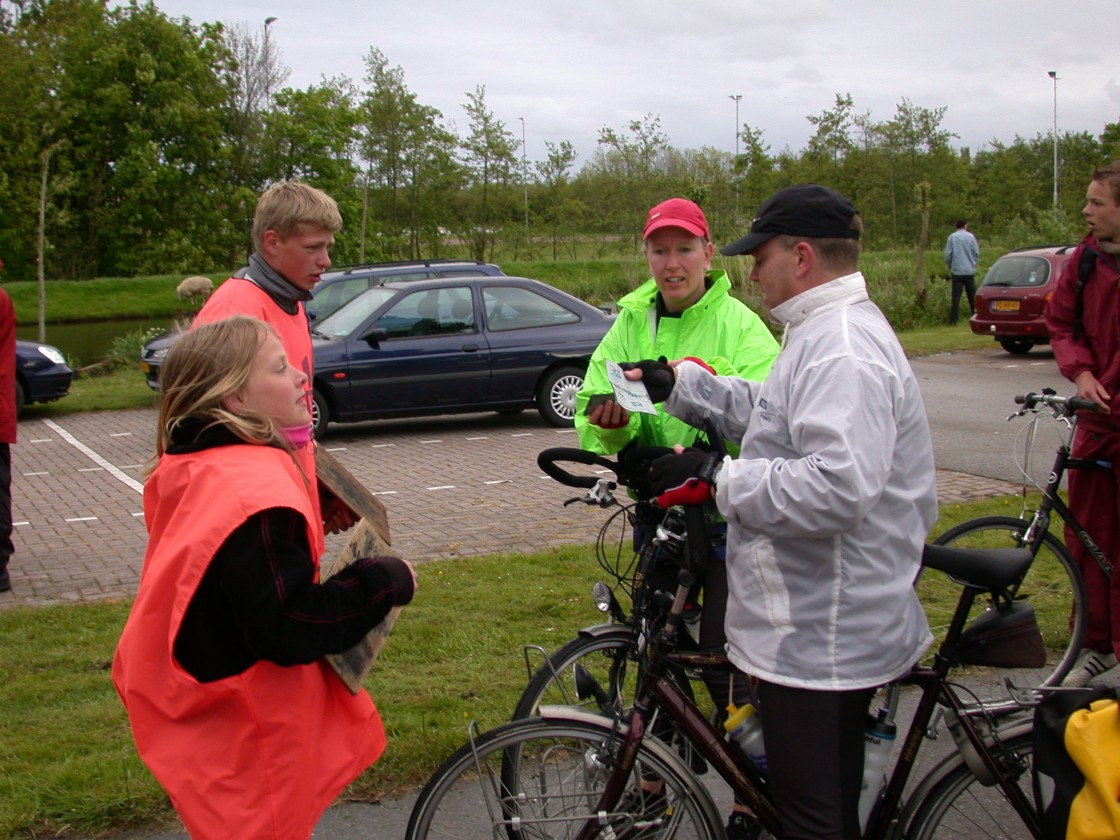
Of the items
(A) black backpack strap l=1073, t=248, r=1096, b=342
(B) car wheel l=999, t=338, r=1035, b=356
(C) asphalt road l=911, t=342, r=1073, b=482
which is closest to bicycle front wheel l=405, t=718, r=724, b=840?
(A) black backpack strap l=1073, t=248, r=1096, b=342

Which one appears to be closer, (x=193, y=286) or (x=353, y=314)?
(x=353, y=314)

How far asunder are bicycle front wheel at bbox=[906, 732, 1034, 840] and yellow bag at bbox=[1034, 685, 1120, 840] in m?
0.15

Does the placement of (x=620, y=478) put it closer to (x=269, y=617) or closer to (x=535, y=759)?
(x=535, y=759)

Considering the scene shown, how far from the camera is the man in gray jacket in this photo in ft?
73.1

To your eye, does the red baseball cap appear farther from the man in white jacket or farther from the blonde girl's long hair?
the blonde girl's long hair

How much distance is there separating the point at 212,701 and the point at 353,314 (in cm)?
1088

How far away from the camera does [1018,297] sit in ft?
59.2

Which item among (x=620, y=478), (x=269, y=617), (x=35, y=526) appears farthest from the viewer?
(x=35, y=526)

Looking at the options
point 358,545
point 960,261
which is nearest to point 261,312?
point 358,545

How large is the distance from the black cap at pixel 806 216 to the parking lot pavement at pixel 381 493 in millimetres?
4973

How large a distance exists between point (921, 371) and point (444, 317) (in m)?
7.82

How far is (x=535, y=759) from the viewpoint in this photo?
285 cm

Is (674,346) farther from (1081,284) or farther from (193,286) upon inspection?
(193,286)

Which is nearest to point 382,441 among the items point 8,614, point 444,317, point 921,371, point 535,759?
point 444,317
